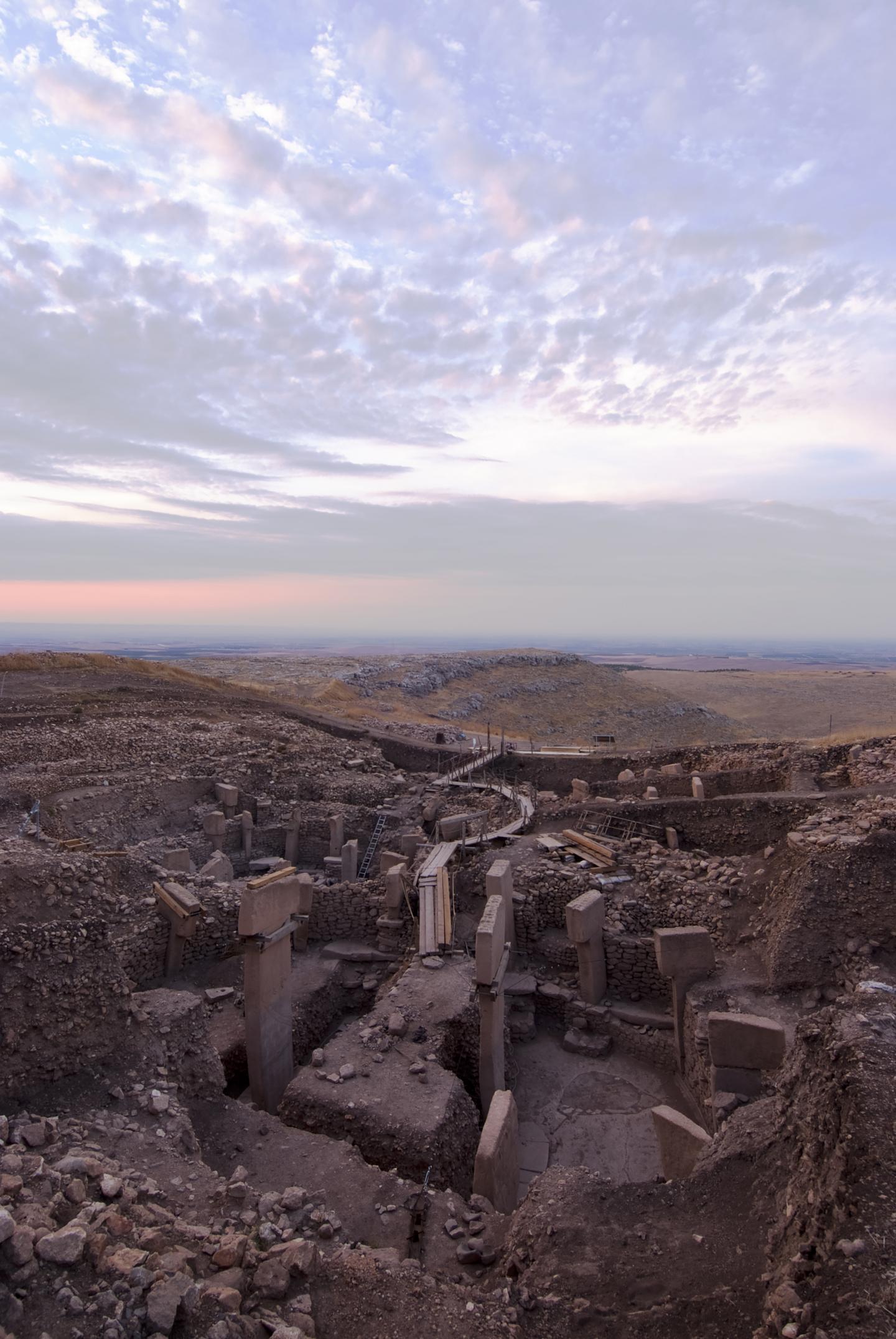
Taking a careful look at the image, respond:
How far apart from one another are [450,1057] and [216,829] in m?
10.1

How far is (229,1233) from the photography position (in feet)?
17.0

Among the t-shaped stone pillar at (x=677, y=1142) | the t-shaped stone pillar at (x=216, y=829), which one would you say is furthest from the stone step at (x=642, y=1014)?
the t-shaped stone pillar at (x=216, y=829)

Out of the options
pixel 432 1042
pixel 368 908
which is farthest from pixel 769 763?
pixel 432 1042

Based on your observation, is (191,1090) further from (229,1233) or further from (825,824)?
(825,824)

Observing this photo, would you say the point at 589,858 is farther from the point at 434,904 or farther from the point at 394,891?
the point at 394,891

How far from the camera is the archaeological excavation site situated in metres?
4.76

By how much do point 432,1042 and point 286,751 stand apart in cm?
1492

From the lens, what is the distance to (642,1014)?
11750mm

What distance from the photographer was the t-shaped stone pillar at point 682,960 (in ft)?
35.3

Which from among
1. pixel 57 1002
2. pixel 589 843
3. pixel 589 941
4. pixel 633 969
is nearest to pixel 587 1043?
pixel 633 969

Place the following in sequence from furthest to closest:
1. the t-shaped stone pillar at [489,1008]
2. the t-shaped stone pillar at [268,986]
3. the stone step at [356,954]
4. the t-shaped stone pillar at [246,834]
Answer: the t-shaped stone pillar at [246,834]
the stone step at [356,954]
the t-shaped stone pillar at [489,1008]
the t-shaped stone pillar at [268,986]

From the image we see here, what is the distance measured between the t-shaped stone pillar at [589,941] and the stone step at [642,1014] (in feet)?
1.29

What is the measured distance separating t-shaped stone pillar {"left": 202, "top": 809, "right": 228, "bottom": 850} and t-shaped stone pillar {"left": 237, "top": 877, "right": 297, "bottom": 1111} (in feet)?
28.3

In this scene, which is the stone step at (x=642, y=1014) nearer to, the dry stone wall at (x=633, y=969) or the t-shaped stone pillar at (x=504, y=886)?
the dry stone wall at (x=633, y=969)
